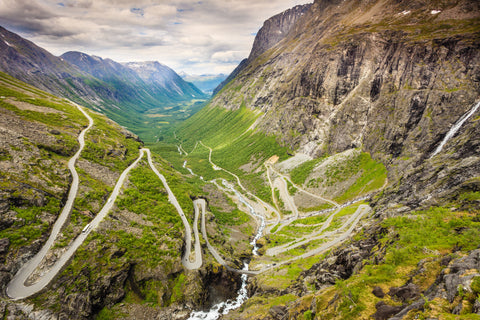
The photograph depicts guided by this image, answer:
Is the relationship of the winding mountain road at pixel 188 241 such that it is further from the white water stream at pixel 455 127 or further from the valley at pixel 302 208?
the white water stream at pixel 455 127

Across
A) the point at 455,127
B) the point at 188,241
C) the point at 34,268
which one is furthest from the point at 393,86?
the point at 34,268

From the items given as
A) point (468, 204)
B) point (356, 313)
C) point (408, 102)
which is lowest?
point (356, 313)

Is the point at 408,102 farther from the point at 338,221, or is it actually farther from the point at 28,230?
the point at 28,230

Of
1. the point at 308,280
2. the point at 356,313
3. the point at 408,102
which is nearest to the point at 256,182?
the point at 408,102

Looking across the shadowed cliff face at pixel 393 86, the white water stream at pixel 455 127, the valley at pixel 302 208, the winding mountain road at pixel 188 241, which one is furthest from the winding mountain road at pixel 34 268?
the white water stream at pixel 455 127

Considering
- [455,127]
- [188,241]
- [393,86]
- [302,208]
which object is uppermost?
[393,86]

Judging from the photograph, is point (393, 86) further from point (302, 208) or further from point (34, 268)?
point (34, 268)
